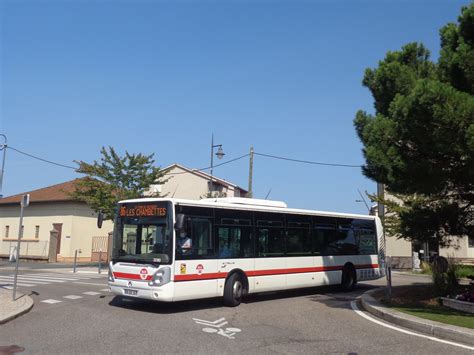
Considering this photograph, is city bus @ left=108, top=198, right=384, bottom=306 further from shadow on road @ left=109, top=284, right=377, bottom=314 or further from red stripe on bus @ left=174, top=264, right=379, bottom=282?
shadow on road @ left=109, top=284, right=377, bottom=314

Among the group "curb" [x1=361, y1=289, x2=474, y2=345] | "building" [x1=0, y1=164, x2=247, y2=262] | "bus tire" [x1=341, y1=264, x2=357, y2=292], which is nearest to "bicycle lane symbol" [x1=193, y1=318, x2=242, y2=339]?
"curb" [x1=361, y1=289, x2=474, y2=345]

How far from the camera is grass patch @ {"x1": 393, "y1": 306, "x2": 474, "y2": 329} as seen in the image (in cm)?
939

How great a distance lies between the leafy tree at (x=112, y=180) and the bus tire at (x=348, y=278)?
53.8 ft

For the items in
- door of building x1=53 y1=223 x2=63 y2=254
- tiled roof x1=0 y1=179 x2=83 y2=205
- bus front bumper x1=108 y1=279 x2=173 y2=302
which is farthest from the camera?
tiled roof x1=0 y1=179 x2=83 y2=205

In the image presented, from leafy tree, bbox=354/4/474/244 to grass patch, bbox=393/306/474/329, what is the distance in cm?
287

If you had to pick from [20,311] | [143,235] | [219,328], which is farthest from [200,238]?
[20,311]

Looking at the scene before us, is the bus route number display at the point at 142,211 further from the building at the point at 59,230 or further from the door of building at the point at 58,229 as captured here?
Result: the door of building at the point at 58,229

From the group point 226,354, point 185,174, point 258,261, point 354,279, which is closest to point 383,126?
point 258,261

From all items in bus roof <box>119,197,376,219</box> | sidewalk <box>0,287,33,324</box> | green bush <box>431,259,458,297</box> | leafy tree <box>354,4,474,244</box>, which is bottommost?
sidewalk <box>0,287,33,324</box>

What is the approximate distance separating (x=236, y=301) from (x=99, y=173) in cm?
1977

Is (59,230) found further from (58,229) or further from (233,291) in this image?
(233,291)

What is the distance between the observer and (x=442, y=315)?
10367 mm

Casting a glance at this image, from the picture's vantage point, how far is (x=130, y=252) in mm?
11914

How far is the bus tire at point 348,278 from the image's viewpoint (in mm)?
16906
